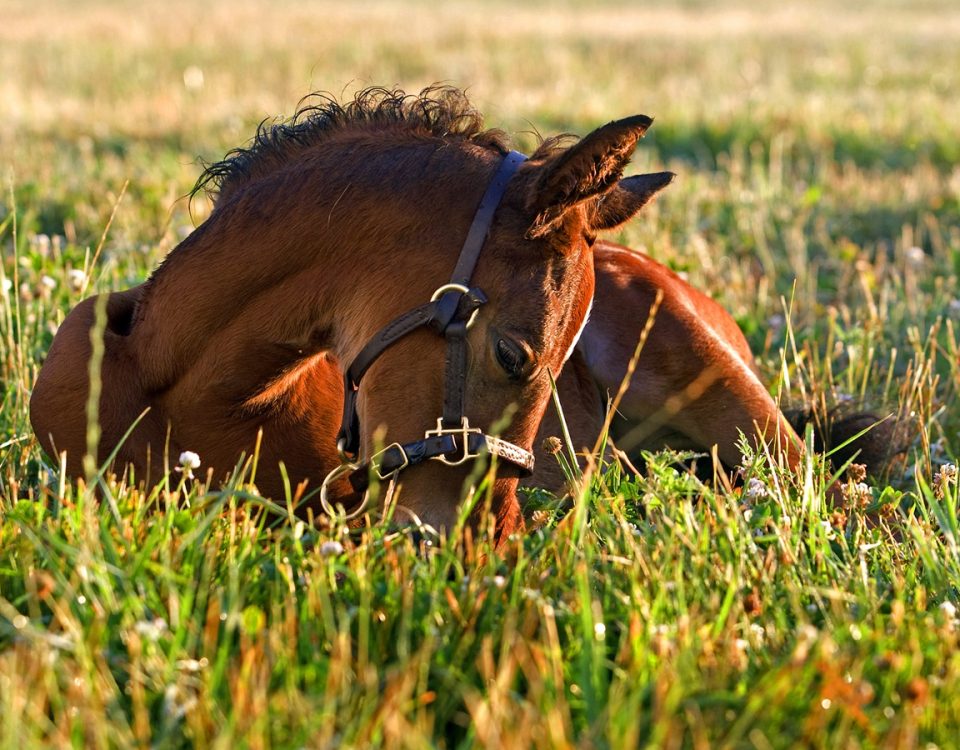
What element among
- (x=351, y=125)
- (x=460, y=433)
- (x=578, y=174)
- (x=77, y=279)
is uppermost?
(x=351, y=125)

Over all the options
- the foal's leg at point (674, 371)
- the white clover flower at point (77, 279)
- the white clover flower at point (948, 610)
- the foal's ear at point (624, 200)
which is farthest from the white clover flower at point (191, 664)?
the white clover flower at point (77, 279)

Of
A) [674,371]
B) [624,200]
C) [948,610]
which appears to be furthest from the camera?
[674,371]

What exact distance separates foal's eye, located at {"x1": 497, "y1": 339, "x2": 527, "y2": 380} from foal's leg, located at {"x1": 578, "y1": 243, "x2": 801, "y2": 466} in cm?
143

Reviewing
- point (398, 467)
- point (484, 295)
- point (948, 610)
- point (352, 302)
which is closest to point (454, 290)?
point (484, 295)

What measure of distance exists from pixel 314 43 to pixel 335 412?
17547 mm

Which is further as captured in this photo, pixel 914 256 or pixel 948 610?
pixel 914 256

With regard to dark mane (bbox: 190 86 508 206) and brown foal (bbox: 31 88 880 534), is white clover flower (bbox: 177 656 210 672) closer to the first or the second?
brown foal (bbox: 31 88 880 534)

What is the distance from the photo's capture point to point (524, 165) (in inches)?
132

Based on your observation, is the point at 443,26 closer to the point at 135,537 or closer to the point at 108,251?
the point at 108,251

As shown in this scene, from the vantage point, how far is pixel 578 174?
10.4 feet

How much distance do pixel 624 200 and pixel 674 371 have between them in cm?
109

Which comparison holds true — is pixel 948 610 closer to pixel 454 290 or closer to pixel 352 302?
pixel 454 290

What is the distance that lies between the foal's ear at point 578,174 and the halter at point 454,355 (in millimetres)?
152

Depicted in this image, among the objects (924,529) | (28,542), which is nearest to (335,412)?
(28,542)
